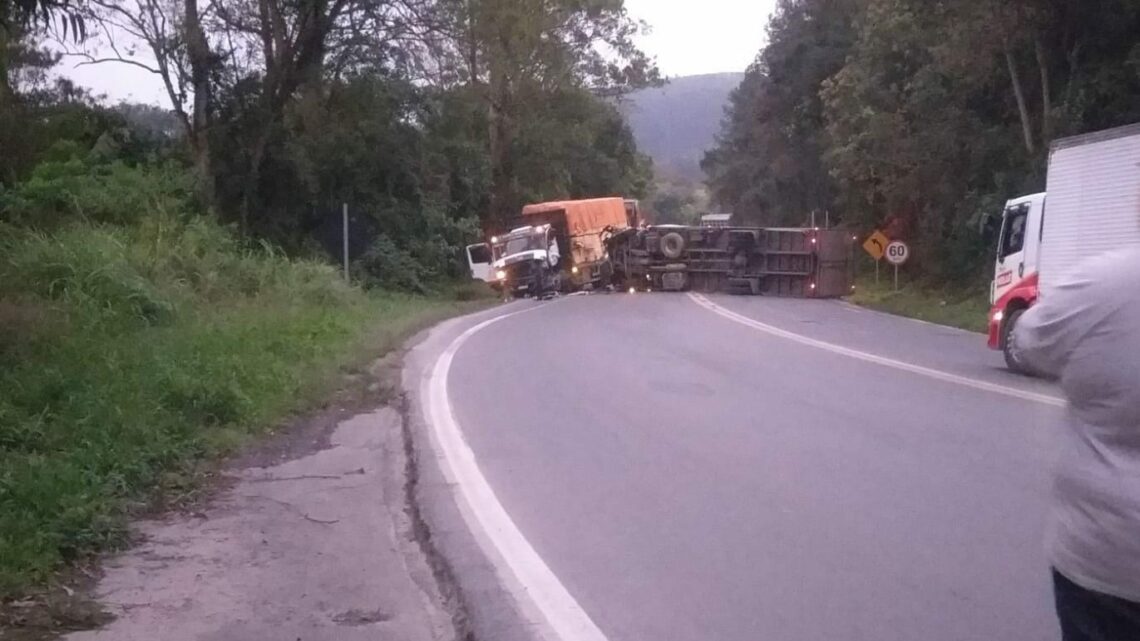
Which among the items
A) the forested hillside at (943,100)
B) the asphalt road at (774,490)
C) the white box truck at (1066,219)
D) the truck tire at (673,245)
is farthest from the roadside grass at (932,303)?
the asphalt road at (774,490)

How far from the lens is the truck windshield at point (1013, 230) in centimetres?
1875

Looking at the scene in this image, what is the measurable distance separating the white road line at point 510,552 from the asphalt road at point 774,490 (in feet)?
0.33

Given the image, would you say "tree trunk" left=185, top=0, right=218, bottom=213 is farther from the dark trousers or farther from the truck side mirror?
the dark trousers

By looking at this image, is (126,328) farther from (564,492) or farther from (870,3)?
(870,3)

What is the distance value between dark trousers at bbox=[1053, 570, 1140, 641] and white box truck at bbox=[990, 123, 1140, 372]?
465 inches

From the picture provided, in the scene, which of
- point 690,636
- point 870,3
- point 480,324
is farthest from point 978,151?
point 690,636

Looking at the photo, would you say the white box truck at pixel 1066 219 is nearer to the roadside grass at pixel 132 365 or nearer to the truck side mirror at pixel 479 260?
the roadside grass at pixel 132 365

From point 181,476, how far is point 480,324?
17500mm

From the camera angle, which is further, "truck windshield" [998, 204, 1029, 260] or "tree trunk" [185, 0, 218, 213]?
"tree trunk" [185, 0, 218, 213]

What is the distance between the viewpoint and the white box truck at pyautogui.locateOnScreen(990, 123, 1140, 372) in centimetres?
1570

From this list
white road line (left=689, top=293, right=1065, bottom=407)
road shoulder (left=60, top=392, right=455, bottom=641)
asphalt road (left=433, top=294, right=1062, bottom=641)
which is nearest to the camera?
road shoulder (left=60, top=392, right=455, bottom=641)

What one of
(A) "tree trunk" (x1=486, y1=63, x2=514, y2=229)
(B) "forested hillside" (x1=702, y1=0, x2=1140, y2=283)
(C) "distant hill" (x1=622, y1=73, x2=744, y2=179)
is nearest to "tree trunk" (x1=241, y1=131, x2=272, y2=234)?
(B) "forested hillside" (x1=702, y1=0, x2=1140, y2=283)

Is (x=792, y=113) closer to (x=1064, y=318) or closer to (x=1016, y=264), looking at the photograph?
(x=1016, y=264)

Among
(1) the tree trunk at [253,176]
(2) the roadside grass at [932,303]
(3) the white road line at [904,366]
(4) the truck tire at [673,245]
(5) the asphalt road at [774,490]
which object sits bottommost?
(2) the roadside grass at [932,303]
